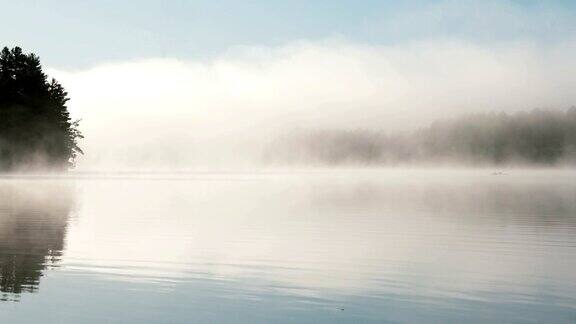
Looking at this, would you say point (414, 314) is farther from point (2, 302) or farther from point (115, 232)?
point (115, 232)

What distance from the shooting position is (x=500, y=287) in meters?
19.6

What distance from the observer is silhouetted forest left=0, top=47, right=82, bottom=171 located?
433 feet

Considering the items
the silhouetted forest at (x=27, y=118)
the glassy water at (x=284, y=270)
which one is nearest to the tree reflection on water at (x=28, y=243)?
the glassy water at (x=284, y=270)

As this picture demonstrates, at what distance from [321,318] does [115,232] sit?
2036 cm

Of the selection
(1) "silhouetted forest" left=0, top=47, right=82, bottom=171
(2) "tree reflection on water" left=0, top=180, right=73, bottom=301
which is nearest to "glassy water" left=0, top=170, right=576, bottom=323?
(2) "tree reflection on water" left=0, top=180, right=73, bottom=301

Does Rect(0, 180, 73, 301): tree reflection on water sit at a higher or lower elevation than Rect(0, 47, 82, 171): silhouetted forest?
lower

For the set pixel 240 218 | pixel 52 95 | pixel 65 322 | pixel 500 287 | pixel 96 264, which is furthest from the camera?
pixel 52 95

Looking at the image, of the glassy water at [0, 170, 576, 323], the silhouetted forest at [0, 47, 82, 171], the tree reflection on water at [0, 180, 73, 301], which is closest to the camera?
the glassy water at [0, 170, 576, 323]

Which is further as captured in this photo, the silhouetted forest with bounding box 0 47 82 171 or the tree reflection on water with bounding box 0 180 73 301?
the silhouetted forest with bounding box 0 47 82 171

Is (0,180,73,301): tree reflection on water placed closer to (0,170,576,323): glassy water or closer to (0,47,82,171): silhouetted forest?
(0,170,576,323): glassy water

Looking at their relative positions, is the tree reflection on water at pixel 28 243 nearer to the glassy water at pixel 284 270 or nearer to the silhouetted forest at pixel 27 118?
the glassy water at pixel 284 270

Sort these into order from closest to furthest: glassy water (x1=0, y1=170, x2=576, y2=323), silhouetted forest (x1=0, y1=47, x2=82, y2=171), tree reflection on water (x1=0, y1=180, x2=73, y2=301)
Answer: glassy water (x1=0, y1=170, x2=576, y2=323), tree reflection on water (x1=0, y1=180, x2=73, y2=301), silhouetted forest (x1=0, y1=47, x2=82, y2=171)

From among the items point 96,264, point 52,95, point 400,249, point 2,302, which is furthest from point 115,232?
point 52,95

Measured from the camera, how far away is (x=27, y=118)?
134 metres
